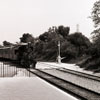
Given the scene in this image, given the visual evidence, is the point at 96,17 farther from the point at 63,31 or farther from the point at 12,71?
the point at 63,31

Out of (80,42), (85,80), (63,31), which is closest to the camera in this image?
(85,80)

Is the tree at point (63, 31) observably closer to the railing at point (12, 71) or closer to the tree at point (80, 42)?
the tree at point (80, 42)

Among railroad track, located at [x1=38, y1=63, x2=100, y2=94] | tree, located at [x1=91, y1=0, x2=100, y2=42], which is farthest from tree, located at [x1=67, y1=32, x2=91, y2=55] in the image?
railroad track, located at [x1=38, y1=63, x2=100, y2=94]

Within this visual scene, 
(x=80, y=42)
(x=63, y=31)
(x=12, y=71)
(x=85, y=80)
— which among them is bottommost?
(x=85, y=80)

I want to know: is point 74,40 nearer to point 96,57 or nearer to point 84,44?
point 84,44

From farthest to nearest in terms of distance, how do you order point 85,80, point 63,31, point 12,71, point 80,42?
point 63,31 → point 80,42 → point 12,71 → point 85,80

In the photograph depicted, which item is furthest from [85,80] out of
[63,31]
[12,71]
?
[63,31]

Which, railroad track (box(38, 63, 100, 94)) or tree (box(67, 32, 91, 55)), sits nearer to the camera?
railroad track (box(38, 63, 100, 94))

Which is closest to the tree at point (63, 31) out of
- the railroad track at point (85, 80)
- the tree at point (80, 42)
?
the tree at point (80, 42)

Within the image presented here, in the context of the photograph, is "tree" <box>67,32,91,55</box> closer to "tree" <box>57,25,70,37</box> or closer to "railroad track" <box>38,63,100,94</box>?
"tree" <box>57,25,70,37</box>

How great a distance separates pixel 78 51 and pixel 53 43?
1312 centimetres

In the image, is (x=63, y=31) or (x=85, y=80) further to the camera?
(x=63, y=31)

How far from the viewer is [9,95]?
469 inches

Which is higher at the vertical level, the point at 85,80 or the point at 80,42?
the point at 80,42
